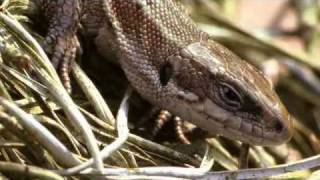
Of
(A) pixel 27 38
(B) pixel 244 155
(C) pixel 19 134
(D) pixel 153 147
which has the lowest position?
(B) pixel 244 155

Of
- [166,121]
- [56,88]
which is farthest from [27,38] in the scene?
[166,121]

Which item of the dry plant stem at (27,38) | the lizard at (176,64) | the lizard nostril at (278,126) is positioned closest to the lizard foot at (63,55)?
the lizard at (176,64)

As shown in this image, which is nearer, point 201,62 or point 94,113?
point 94,113

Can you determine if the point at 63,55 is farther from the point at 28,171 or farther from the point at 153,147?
the point at 28,171

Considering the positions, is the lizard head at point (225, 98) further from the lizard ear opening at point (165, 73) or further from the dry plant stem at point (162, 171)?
the dry plant stem at point (162, 171)

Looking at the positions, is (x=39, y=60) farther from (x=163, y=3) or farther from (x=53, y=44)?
(x=163, y=3)

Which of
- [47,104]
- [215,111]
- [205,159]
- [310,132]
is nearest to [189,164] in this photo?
[205,159]

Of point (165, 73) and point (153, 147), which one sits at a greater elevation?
point (165, 73)

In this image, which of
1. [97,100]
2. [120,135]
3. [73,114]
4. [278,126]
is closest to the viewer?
[73,114]
